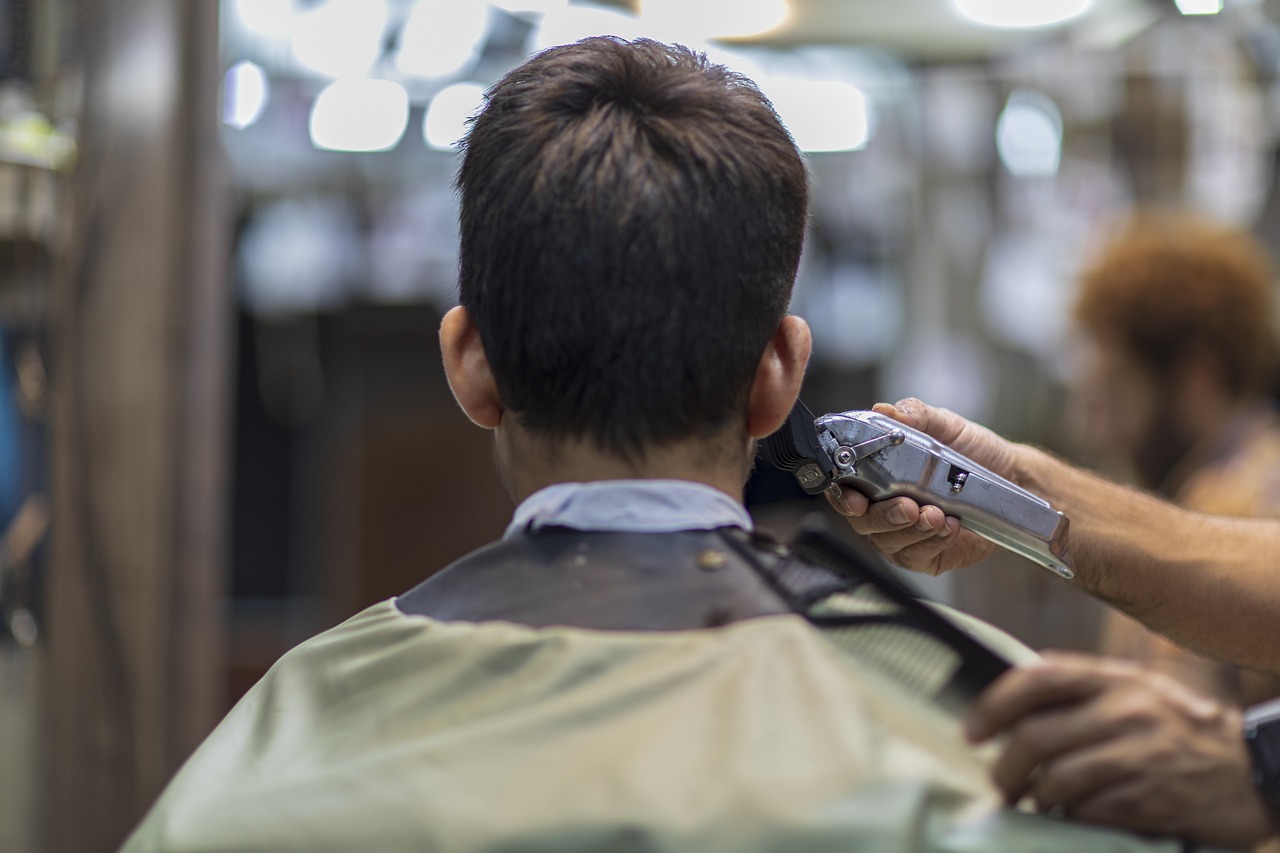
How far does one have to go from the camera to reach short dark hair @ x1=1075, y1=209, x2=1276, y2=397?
2629mm

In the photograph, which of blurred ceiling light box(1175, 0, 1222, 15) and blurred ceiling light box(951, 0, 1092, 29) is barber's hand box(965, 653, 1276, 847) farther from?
blurred ceiling light box(951, 0, 1092, 29)

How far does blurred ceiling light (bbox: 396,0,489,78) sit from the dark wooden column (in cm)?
181

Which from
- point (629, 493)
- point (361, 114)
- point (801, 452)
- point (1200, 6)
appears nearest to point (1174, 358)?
point (1200, 6)

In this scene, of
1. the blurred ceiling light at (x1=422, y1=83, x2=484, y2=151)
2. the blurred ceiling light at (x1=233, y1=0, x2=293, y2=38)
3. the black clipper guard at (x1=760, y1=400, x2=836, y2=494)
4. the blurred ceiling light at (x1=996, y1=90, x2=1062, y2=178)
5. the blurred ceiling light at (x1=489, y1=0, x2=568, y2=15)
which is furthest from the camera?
the blurred ceiling light at (x1=996, y1=90, x2=1062, y2=178)

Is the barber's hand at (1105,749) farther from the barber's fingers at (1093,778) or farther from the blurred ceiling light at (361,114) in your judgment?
the blurred ceiling light at (361,114)

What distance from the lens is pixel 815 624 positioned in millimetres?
940

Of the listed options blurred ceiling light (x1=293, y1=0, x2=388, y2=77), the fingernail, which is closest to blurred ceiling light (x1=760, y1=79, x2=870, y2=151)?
blurred ceiling light (x1=293, y1=0, x2=388, y2=77)

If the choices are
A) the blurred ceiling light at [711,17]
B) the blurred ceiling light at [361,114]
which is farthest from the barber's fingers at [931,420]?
the blurred ceiling light at [361,114]

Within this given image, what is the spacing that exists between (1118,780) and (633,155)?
57 centimetres

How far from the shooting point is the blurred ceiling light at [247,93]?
12.3 feet

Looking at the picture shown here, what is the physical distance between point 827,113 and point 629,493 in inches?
149

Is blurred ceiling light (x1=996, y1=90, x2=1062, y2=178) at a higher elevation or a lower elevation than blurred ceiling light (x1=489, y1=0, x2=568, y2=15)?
lower

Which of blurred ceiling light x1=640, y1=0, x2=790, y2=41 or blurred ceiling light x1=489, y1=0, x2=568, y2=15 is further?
blurred ceiling light x1=489, y1=0, x2=568, y2=15

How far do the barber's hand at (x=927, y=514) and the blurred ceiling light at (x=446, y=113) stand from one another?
274 cm
